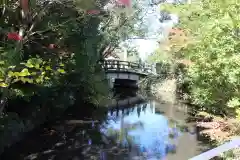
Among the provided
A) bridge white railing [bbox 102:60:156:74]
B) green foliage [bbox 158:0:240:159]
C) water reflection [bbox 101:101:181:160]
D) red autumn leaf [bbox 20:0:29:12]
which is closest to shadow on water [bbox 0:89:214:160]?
water reflection [bbox 101:101:181:160]

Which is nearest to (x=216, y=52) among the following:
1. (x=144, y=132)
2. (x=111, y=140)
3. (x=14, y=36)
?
(x=111, y=140)

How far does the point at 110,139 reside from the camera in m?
10.8

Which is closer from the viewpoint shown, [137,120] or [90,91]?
[90,91]

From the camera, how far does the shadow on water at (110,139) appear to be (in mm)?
8875

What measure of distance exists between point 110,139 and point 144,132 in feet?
5.76

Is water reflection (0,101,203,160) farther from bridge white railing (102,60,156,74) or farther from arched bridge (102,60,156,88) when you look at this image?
bridge white railing (102,60,156,74)

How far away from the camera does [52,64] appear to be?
7.15 m

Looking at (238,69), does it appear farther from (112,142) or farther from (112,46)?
(112,46)

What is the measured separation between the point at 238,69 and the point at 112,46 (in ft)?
39.1

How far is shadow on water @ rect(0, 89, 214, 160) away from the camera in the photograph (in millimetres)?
8875

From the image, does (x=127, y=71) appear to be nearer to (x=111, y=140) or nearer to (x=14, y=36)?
(x=111, y=140)

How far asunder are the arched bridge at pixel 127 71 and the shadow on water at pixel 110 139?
27.2ft

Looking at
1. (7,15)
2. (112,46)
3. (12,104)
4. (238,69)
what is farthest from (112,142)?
(112,46)

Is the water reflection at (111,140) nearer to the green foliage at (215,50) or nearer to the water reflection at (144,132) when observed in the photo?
the water reflection at (144,132)
